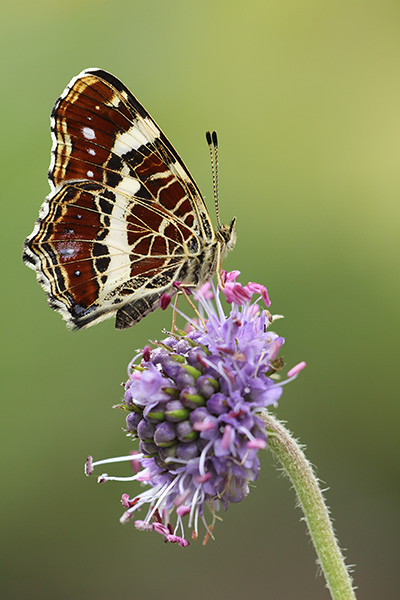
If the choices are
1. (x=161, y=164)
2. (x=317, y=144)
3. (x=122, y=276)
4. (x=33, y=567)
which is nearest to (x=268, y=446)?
(x=122, y=276)

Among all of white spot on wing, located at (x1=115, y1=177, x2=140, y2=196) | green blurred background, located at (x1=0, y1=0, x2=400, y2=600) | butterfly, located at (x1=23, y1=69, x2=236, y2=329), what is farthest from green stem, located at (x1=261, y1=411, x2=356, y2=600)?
green blurred background, located at (x1=0, y1=0, x2=400, y2=600)

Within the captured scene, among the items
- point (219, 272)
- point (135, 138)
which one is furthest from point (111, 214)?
point (219, 272)

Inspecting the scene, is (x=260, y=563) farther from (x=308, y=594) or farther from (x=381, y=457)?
(x=381, y=457)

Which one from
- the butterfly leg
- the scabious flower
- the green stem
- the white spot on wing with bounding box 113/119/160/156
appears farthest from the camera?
the white spot on wing with bounding box 113/119/160/156

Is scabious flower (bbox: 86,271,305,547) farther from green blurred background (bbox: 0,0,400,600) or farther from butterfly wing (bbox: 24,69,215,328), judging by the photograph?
green blurred background (bbox: 0,0,400,600)

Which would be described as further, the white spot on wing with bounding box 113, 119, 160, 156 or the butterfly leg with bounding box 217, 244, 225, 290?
the white spot on wing with bounding box 113, 119, 160, 156

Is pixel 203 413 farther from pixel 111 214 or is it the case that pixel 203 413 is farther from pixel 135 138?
pixel 135 138
